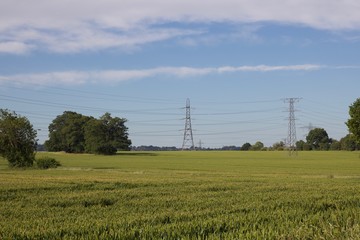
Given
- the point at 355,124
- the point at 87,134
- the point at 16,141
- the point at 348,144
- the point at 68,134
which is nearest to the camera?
the point at 16,141

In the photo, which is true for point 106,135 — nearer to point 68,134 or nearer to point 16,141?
point 68,134

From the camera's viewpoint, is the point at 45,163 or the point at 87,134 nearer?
the point at 45,163

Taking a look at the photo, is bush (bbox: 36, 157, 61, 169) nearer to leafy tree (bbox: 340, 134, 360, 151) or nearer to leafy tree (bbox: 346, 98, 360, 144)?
leafy tree (bbox: 346, 98, 360, 144)

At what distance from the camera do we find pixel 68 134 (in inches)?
6294

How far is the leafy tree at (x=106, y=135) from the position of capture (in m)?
146

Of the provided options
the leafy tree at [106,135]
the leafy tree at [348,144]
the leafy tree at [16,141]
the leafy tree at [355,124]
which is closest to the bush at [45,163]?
the leafy tree at [16,141]

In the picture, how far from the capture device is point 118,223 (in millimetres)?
12414

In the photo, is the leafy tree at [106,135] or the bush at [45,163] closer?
the bush at [45,163]

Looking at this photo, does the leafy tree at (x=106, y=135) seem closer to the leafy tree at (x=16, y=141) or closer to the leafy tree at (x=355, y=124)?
the leafy tree at (x=16, y=141)

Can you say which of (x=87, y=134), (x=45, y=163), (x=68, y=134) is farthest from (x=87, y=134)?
(x=45, y=163)

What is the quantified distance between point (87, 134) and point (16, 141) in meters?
85.2

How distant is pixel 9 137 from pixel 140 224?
56.1 meters

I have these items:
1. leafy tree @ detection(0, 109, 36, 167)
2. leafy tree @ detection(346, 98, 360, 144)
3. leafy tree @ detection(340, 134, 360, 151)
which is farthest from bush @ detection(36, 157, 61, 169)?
leafy tree @ detection(340, 134, 360, 151)

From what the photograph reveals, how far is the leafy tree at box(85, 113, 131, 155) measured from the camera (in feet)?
481
